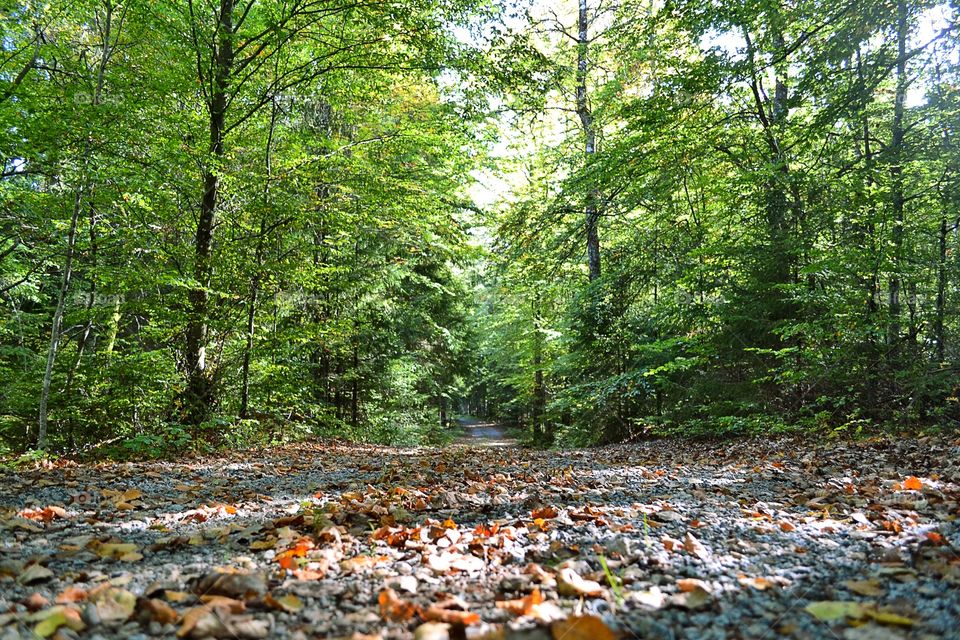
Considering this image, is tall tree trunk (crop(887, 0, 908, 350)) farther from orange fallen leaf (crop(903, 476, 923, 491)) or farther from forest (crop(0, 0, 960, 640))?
orange fallen leaf (crop(903, 476, 923, 491))

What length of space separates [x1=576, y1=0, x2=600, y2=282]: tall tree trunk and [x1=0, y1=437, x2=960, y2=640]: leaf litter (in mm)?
6376

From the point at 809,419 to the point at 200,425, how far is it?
8.36 metres

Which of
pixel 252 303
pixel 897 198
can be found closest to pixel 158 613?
pixel 252 303

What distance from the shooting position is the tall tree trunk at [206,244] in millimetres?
7199

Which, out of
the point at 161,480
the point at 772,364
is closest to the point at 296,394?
the point at 161,480

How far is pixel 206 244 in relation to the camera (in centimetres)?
760

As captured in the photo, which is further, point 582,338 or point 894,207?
point 582,338

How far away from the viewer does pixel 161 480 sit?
438 cm

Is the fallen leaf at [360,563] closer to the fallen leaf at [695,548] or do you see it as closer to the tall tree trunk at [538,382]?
the fallen leaf at [695,548]

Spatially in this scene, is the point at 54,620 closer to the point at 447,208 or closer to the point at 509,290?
the point at 447,208

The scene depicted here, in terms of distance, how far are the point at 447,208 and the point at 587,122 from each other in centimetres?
457

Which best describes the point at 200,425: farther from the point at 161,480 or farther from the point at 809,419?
the point at 809,419

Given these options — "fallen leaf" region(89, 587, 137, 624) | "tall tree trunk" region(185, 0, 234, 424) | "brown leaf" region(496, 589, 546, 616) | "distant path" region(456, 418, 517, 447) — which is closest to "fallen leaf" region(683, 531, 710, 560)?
"brown leaf" region(496, 589, 546, 616)

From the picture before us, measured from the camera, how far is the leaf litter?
1479 mm
